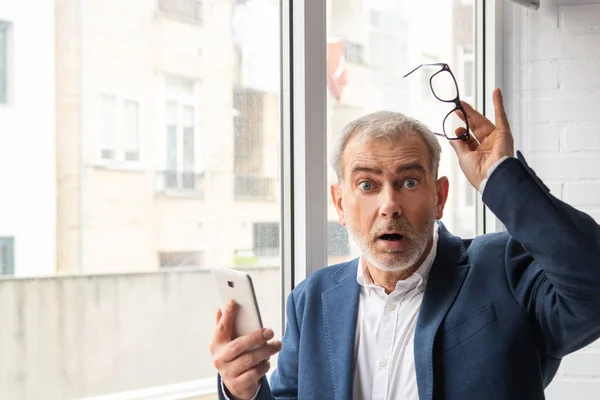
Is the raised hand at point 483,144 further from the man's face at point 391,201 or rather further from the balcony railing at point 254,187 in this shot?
the balcony railing at point 254,187

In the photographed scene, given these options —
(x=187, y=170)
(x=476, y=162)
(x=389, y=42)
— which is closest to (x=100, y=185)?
(x=187, y=170)

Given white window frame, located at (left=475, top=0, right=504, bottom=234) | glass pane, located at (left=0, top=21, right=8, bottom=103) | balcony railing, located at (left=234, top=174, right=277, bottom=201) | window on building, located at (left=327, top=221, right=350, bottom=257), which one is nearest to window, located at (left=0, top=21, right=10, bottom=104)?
glass pane, located at (left=0, top=21, right=8, bottom=103)

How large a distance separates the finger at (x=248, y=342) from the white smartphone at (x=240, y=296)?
1 centimetres

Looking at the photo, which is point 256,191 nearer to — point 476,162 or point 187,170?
point 187,170

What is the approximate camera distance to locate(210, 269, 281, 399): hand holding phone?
1293 millimetres

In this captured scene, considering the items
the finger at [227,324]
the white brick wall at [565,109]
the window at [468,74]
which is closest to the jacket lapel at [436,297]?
the finger at [227,324]

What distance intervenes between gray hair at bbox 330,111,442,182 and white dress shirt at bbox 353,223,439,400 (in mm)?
197

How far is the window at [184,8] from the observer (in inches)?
55.0

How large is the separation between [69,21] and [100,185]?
0.26 metres

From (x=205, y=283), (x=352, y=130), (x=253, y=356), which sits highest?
(x=352, y=130)

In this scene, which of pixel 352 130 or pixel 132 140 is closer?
pixel 132 140

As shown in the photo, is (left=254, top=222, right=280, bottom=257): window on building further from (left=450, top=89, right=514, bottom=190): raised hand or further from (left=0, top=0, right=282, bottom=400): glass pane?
(left=450, top=89, right=514, bottom=190): raised hand

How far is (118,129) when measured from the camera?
1308 mm

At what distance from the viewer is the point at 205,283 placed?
1507 mm
